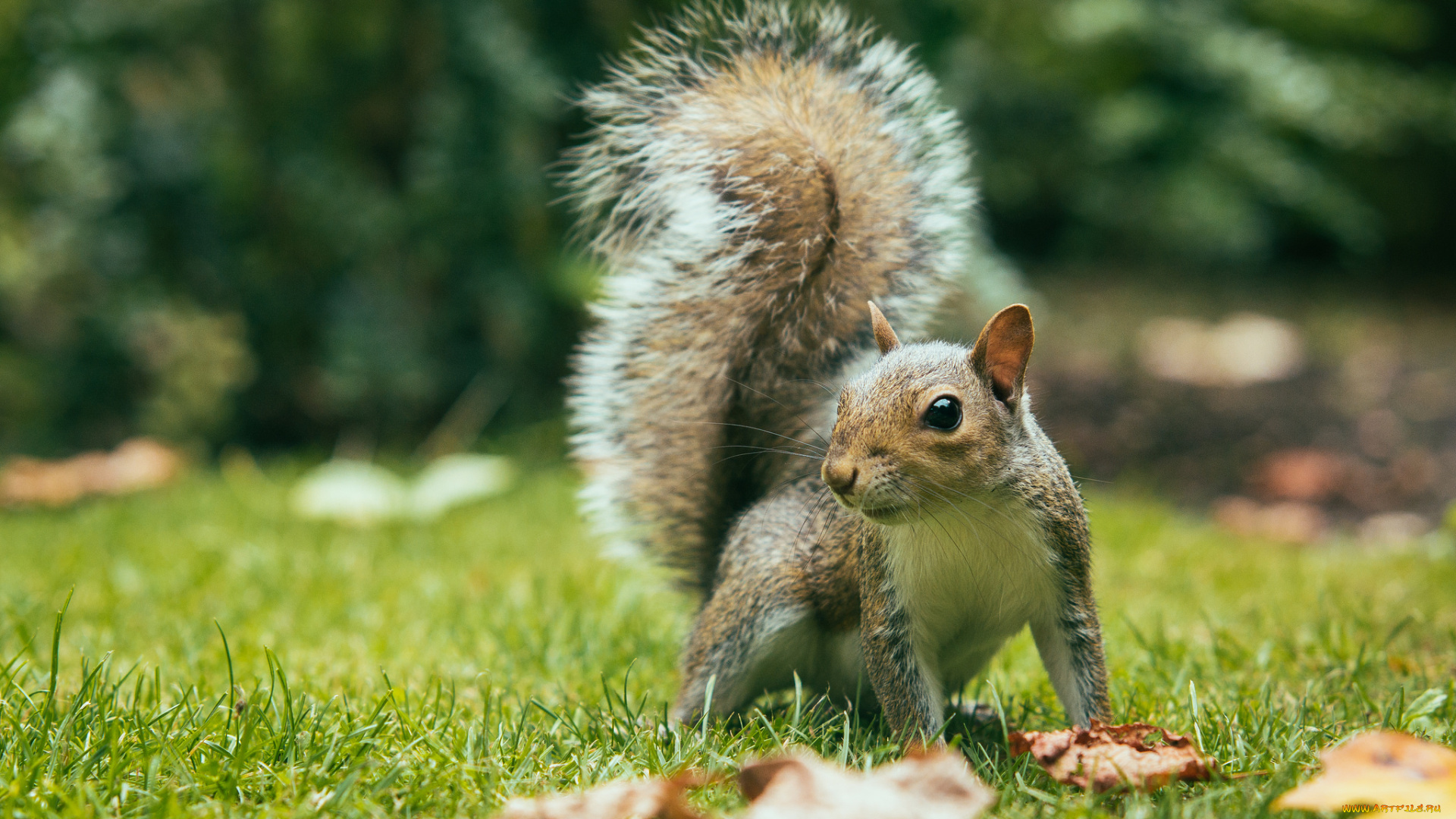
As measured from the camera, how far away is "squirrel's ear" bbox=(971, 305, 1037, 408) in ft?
4.51

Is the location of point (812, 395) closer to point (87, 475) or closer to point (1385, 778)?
point (1385, 778)

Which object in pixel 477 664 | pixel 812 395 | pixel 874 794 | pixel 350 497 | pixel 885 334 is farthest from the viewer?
pixel 350 497

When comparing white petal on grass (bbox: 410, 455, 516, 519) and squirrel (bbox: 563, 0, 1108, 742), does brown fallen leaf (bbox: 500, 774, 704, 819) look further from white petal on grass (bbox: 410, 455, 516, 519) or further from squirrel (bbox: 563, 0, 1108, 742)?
white petal on grass (bbox: 410, 455, 516, 519)

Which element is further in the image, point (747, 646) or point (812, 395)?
point (812, 395)

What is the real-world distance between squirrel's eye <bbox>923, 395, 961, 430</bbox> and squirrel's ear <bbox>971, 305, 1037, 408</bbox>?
90 millimetres

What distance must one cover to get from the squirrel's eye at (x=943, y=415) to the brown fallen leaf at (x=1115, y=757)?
1.37ft

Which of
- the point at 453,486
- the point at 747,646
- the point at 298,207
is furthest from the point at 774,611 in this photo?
the point at 298,207

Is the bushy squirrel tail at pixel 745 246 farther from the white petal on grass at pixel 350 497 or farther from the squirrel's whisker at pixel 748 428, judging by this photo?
the white petal on grass at pixel 350 497

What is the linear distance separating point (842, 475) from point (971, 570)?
265 mm

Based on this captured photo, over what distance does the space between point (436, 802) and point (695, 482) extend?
0.79 meters

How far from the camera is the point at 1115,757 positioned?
1295 millimetres

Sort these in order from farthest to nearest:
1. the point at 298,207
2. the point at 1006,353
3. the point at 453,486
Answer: the point at 298,207 → the point at 453,486 → the point at 1006,353

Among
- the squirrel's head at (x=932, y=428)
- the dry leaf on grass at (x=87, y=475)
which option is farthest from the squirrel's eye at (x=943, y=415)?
the dry leaf on grass at (x=87, y=475)

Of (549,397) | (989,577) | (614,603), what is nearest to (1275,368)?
(549,397)
